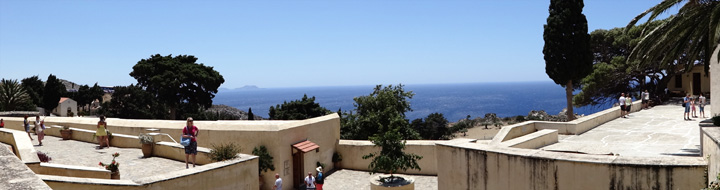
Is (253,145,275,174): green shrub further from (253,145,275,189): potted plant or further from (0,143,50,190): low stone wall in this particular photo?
(0,143,50,190): low stone wall

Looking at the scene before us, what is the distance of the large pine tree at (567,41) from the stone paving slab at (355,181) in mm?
13293

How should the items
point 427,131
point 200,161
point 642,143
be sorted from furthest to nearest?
point 427,131 → point 642,143 → point 200,161

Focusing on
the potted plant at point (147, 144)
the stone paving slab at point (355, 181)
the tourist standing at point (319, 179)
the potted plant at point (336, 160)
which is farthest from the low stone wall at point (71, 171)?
the potted plant at point (336, 160)

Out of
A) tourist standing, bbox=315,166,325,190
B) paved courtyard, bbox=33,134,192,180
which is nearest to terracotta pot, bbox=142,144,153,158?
paved courtyard, bbox=33,134,192,180

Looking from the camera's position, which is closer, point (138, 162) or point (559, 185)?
point (559, 185)

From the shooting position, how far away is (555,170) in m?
8.79

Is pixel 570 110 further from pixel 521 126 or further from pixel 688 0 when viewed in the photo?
pixel 688 0

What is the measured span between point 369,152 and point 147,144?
329 inches

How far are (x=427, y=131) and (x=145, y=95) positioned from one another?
1386 inches

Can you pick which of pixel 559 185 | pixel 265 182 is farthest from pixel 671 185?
pixel 265 182

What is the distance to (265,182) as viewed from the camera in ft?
53.3

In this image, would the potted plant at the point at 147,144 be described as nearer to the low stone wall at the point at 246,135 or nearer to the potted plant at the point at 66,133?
the low stone wall at the point at 246,135

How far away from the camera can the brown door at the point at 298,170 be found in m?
17.2

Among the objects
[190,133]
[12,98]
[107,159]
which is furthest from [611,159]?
[12,98]
